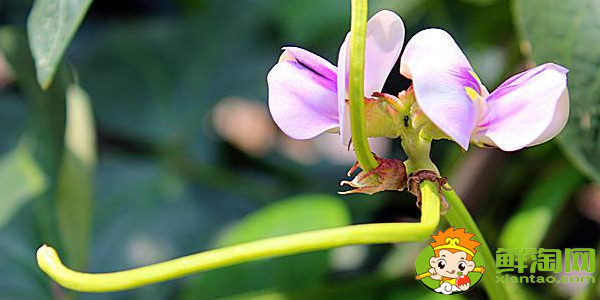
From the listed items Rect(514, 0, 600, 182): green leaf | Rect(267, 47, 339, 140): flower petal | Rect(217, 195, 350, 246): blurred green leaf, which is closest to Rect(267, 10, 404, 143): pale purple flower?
Rect(267, 47, 339, 140): flower petal

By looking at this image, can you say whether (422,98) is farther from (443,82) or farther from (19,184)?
(19,184)

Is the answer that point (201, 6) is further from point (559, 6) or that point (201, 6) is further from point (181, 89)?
point (559, 6)

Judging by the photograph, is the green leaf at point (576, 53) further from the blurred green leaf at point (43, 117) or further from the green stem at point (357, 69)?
the blurred green leaf at point (43, 117)

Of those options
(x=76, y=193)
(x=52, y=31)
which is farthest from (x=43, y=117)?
(x=52, y=31)

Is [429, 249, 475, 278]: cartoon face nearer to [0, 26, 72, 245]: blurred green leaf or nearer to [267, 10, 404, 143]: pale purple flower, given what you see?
[267, 10, 404, 143]: pale purple flower

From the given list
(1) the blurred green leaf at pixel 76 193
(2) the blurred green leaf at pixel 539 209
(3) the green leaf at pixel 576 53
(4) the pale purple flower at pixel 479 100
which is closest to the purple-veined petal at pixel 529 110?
(4) the pale purple flower at pixel 479 100

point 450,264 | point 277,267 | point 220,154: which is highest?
point 450,264

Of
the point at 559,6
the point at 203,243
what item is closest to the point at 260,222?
the point at 203,243

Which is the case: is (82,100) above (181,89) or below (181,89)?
above
